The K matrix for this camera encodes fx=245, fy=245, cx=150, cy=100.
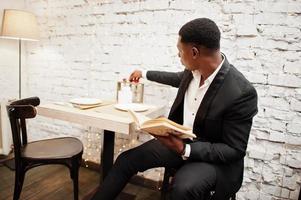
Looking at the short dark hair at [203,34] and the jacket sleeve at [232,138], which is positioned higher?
the short dark hair at [203,34]

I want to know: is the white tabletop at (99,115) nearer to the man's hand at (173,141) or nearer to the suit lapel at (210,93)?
the man's hand at (173,141)

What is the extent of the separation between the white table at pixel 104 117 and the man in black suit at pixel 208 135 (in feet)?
0.65

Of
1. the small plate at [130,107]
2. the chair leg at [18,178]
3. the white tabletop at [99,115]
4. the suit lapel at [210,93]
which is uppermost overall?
the suit lapel at [210,93]

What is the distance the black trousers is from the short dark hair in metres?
0.55

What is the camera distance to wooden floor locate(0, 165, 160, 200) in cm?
170

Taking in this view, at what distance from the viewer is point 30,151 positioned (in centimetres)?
139

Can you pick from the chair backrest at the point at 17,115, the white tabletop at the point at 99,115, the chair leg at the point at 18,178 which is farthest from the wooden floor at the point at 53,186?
the white tabletop at the point at 99,115

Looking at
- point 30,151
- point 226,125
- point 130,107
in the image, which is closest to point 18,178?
point 30,151

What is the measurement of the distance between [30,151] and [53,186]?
57cm

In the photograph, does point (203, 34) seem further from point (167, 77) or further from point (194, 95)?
point (167, 77)

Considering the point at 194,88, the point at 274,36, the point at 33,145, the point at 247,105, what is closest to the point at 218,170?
the point at 247,105

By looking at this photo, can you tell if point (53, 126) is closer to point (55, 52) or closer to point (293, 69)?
point (55, 52)

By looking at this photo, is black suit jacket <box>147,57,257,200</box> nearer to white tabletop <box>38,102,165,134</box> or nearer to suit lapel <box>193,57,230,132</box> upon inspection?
suit lapel <box>193,57,230,132</box>

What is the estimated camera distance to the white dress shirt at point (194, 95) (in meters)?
1.22
